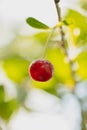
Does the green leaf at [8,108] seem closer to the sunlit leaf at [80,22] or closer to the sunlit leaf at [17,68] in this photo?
Answer: the sunlit leaf at [17,68]

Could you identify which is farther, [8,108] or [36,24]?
[8,108]

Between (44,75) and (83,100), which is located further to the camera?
(83,100)

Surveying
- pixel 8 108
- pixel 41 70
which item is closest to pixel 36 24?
pixel 41 70

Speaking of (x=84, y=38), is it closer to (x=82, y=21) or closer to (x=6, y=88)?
(x=82, y=21)

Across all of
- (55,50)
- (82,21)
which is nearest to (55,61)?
(55,50)

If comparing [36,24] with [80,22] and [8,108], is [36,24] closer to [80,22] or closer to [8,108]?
[80,22]
